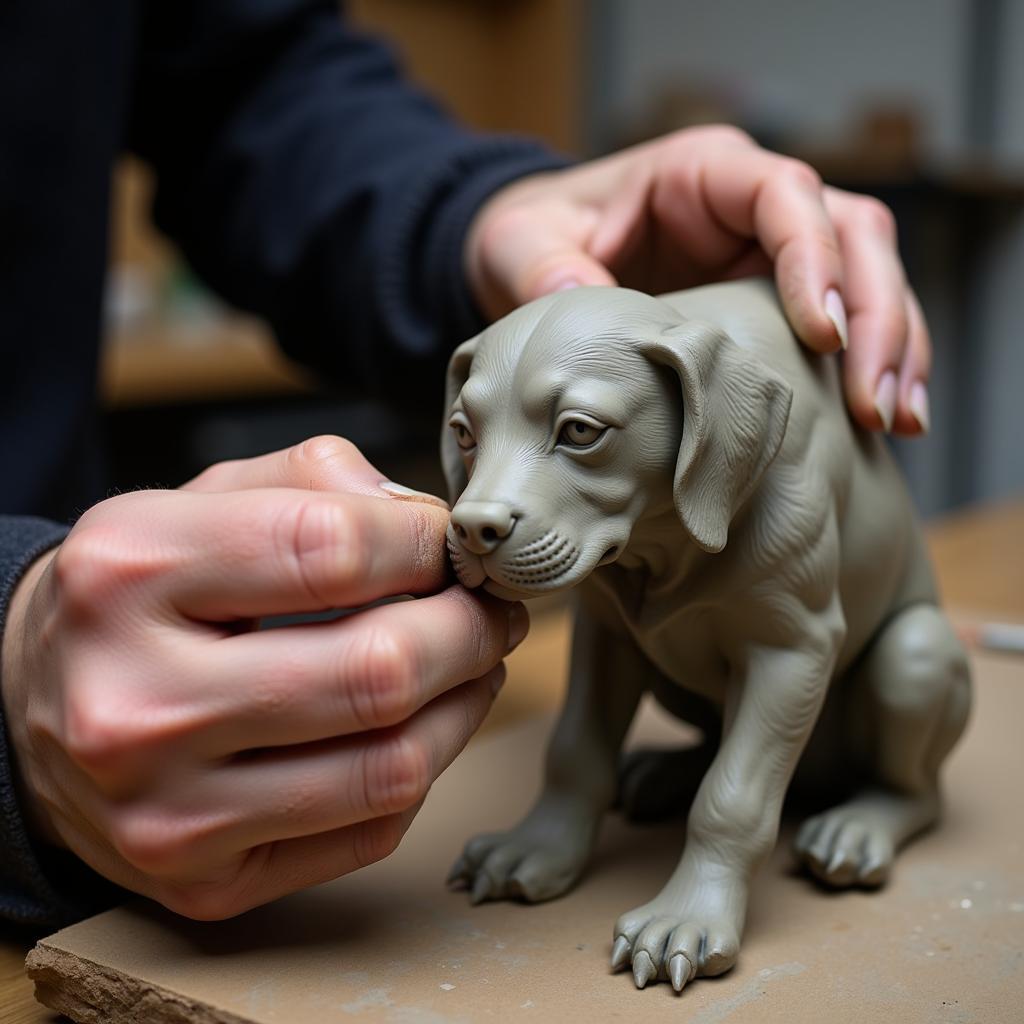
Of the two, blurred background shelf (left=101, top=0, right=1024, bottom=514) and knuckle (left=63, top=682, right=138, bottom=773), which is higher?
knuckle (left=63, top=682, right=138, bottom=773)

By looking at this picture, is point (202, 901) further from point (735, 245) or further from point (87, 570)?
point (735, 245)

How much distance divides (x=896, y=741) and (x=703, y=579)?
0.87ft

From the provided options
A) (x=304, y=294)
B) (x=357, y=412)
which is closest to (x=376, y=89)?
(x=304, y=294)

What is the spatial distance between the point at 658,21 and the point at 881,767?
4.25 metres

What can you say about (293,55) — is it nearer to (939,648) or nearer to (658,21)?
(939,648)

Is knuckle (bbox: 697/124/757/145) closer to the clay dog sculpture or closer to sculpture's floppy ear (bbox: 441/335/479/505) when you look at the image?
the clay dog sculpture

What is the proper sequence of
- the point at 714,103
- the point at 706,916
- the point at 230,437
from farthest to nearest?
the point at 714,103 < the point at 230,437 < the point at 706,916

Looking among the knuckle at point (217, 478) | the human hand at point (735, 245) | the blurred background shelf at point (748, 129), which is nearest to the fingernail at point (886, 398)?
the human hand at point (735, 245)

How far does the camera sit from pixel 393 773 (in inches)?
31.9

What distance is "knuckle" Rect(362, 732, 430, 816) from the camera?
0.81 m

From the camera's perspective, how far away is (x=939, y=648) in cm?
108

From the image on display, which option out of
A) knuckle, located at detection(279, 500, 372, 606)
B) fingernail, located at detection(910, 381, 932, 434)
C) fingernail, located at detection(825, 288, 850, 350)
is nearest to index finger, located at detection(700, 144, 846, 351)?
fingernail, located at detection(825, 288, 850, 350)

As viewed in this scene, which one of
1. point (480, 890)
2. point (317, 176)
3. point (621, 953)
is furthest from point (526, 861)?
point (317, 176)

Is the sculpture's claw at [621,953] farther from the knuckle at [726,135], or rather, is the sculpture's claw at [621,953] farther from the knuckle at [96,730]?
the knuckle at [726,135]
